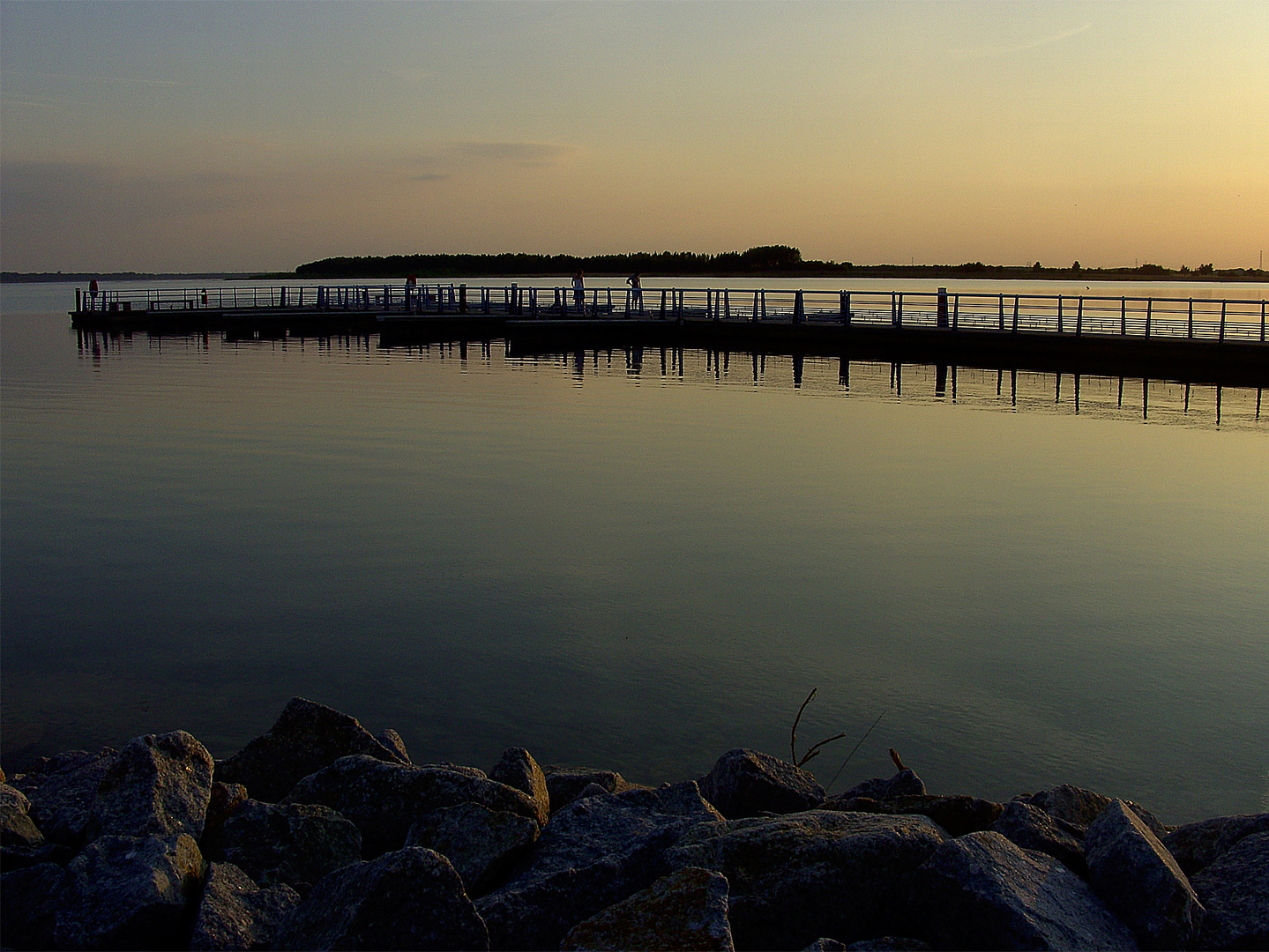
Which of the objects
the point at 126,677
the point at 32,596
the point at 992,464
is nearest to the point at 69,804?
the point at 126,677

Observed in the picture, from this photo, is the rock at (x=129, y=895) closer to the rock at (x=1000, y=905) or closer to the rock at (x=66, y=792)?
the rock at (x=66, y=792)

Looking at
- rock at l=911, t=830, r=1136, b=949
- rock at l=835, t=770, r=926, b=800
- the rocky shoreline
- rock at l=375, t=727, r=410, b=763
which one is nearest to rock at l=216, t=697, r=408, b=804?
rock at l=375, t=727, r=410, b=763

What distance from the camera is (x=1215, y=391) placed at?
2214 cm

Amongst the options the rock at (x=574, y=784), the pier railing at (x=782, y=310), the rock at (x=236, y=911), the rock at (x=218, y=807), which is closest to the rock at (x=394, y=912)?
the rock at (x=236, y=911)

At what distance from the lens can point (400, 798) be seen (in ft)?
13.4

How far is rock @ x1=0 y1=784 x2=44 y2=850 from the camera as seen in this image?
12.8ft

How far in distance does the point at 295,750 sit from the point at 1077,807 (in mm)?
3193

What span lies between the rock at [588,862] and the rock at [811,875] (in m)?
0.17

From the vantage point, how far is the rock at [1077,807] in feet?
13.9

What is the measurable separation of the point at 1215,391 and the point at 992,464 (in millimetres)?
11109

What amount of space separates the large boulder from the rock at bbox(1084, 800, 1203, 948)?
1.93 meters

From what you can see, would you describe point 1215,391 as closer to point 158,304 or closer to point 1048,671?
point 1048,671

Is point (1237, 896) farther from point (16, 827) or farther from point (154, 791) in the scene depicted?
point (16, 827)

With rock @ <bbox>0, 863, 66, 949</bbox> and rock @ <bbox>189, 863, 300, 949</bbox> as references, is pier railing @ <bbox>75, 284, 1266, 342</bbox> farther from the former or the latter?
rock @ <bbox>0, 863, 66, 949</bbox>
